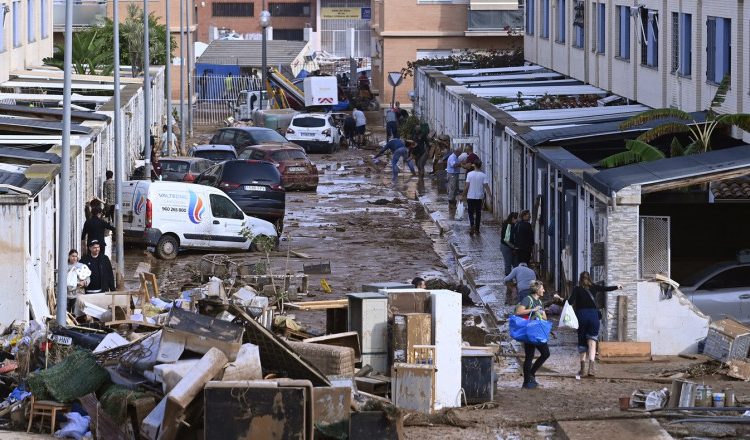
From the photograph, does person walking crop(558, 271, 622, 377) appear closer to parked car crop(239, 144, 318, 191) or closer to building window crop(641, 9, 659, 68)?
building window crop(641, 9, 659, 68)

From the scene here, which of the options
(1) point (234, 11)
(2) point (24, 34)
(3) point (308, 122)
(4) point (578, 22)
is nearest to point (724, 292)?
(4) point (578, 22)

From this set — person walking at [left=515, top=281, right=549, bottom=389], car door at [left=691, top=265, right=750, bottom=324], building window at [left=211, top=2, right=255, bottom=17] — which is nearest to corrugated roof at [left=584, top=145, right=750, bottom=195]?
car door at [left=691, top=265, right=750, bottom=324]

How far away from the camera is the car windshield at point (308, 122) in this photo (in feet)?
166

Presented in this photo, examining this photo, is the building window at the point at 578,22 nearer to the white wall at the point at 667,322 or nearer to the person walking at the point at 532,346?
the white wall at the point at 667,322

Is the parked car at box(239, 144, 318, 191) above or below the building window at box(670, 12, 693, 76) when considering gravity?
below

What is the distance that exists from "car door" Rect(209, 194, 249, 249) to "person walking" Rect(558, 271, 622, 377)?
12.0 meters

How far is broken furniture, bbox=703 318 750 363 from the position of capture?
18.2 meters

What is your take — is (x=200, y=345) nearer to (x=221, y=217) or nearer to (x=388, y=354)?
(x=388, y=354)

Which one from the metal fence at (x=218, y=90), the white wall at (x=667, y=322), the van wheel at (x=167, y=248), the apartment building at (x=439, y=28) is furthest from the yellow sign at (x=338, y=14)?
the white wall at (x=667, y=322)

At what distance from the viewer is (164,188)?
92.2 ft

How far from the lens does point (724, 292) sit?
2077cm

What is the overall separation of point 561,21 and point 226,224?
820 inches

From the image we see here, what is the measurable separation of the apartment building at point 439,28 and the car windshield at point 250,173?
30193 millimetres

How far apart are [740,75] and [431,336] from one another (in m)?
10.8
